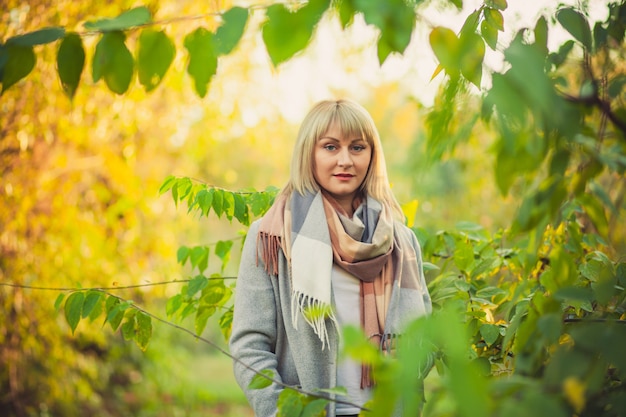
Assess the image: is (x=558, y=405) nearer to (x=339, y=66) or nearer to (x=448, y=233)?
(x=448, y=233)

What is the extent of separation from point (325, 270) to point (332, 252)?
92 mm

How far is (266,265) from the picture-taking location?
1940 millimetres

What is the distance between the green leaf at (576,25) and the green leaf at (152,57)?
2.37 ft

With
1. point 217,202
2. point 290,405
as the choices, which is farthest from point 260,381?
point 217,202

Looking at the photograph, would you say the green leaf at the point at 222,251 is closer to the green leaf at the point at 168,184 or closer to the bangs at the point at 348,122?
the green leaf at the point at 168,184

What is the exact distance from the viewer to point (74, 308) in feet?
→ 5.56

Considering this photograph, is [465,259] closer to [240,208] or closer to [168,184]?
[240,208]

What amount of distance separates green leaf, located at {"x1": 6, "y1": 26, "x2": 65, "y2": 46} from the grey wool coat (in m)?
1.17

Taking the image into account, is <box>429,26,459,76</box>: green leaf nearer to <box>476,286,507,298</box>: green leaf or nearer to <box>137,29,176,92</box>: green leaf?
<box>137,29,176,92</box>: green leaf

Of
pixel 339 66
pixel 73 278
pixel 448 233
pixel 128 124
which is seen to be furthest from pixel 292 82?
pixel 448 233

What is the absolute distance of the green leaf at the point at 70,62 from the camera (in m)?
0.89

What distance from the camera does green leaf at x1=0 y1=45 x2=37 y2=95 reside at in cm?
85

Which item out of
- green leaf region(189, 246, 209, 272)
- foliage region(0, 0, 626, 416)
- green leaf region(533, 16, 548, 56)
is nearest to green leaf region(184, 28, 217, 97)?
foliage region(0, 0, 626, 416)

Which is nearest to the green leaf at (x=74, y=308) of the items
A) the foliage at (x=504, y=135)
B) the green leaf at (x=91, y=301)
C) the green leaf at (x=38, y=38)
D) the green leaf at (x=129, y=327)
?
the green leaf at (x=91, y=301)
